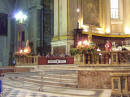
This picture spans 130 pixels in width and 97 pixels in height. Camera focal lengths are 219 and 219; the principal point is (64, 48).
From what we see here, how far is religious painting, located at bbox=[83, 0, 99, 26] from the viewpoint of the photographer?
2561cm

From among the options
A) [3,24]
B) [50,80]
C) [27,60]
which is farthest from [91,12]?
[3,24]

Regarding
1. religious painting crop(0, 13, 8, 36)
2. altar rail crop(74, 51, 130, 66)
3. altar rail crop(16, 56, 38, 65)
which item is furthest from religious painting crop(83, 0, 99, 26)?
religious painting crop(0, 13, 8, 36)

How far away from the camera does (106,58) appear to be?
37.3 feet

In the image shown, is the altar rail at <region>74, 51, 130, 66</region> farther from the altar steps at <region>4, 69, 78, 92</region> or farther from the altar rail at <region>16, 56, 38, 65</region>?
the altar rail at <region>16, 56, 38, 65</region>

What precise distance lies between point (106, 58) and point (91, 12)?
1575cm

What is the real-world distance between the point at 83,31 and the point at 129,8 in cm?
763

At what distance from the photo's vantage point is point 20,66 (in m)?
21.0

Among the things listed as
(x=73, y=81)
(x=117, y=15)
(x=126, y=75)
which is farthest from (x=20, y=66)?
(x=117, y=15)

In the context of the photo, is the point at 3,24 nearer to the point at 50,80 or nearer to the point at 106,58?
the point at 50,80

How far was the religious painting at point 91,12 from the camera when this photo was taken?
2561cm

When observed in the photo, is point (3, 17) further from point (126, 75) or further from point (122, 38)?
point (126, 75)

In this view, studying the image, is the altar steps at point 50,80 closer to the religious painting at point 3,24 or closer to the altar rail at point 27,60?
the altar rail at point 27,60

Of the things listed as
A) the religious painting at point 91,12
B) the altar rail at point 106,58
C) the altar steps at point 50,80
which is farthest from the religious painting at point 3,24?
the altar rail at point 106,58

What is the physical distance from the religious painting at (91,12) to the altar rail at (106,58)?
14.1m
